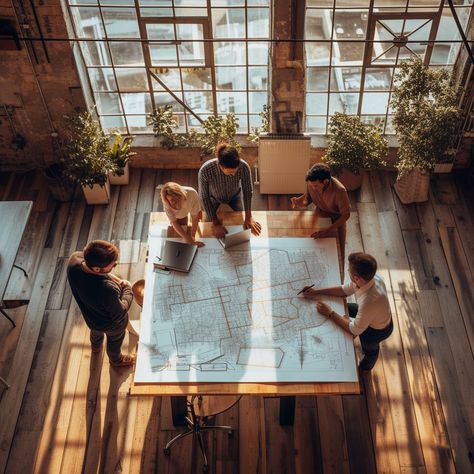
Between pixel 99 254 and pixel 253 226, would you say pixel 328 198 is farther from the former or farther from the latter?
pixel 99 254

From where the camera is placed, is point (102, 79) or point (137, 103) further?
point (137, 103)

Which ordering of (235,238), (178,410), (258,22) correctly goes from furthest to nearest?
(258,22) < (235,238) < (178,410)

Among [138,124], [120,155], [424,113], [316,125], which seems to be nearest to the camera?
[424,113]

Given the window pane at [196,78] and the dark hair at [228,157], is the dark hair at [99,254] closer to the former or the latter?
the dark hair at [228,157]

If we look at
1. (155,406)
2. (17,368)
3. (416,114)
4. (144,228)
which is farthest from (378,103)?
(17,368)

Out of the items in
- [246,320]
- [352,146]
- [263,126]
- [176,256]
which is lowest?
[246,320]

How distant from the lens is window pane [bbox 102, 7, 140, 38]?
570 centimetres

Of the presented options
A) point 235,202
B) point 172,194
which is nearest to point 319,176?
point 235,202

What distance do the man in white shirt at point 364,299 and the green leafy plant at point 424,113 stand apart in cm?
221

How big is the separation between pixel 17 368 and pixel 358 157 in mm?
3919

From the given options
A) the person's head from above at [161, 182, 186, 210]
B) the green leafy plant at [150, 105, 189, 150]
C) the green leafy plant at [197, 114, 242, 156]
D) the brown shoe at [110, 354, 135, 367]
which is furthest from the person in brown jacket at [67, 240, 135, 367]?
the green leafy plant at [150, 105, 189, 150]

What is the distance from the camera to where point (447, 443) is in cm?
448

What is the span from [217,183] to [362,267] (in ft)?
5.38

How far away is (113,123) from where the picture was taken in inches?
264
